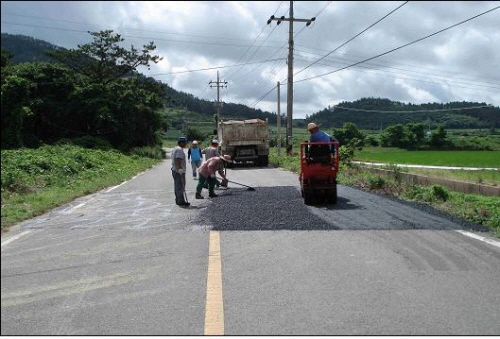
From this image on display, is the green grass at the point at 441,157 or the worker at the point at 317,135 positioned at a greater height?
the worker at the point at 317,135

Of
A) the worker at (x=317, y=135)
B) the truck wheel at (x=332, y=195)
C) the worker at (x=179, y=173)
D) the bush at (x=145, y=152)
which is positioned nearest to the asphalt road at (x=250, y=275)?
the worker at (x=179, y=173)

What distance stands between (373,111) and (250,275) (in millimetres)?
31438

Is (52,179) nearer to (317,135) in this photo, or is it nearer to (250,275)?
(317,135)

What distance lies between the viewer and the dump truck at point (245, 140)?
2820 centimetres

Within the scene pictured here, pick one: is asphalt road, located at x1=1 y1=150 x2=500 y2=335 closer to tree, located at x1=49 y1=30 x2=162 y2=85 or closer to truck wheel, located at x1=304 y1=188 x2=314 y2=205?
truck wheel, located at x1=304 y1=188 x2=314 y2=205

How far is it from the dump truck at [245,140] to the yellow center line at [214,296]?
21300 mm

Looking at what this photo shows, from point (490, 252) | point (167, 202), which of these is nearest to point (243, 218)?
point (167, 202)

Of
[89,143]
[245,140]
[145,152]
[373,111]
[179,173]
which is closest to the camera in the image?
[179,173]

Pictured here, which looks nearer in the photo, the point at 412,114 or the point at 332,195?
the point at 332,195

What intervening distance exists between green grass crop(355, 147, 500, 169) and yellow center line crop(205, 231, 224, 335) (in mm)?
13124

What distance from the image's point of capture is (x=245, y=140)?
28500 mm

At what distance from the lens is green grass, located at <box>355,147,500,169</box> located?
18433 millimetres

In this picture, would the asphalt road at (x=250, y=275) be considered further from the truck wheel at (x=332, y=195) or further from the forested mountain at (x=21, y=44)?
the truck wheel at (x=332, y=195)

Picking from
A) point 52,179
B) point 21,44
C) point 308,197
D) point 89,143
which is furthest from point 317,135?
point 89,143
